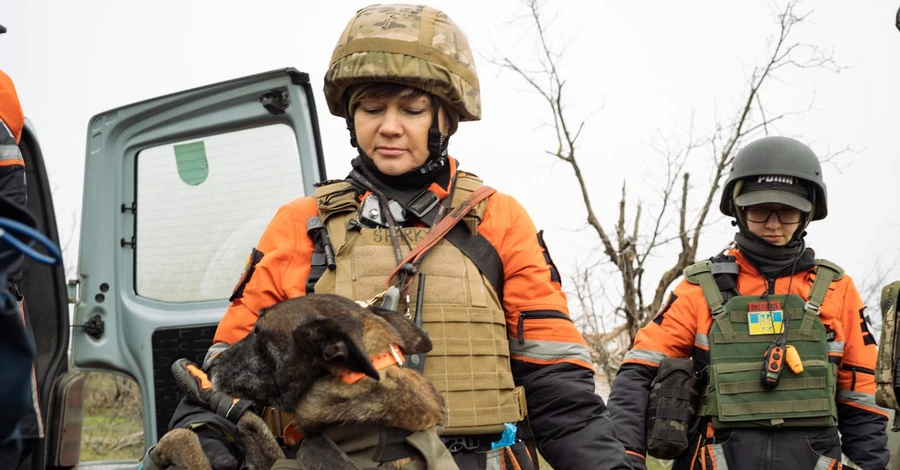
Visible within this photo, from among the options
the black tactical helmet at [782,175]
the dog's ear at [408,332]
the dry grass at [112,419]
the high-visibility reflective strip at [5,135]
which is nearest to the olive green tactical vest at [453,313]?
the dog's ear at [408,332]

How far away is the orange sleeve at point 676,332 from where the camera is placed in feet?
14.9

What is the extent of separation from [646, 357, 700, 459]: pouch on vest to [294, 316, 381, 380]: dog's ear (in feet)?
7.66

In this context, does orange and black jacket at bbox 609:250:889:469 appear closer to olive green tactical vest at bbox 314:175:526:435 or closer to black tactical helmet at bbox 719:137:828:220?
black tactical helmet at bbox 719:137:828:220

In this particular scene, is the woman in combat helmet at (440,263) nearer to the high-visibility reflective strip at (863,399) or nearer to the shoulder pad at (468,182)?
the shoulder pad at (468,182)

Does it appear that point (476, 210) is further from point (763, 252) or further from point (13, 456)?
point (763, 252)

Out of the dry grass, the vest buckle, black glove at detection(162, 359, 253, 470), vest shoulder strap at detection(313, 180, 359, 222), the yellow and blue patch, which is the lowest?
the dry grass

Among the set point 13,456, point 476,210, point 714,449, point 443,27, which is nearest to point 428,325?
point 476,210

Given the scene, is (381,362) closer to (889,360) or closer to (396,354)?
(396,354)

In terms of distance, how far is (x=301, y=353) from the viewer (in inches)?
94.3

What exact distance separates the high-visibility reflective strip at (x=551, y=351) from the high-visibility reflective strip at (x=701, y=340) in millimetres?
1928

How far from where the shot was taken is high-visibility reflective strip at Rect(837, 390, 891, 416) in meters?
4.39

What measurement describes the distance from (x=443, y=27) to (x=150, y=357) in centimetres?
252

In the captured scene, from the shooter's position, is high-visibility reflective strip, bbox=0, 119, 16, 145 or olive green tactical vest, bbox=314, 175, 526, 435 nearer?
olive green tactical vest, bbox=314, 175, 526, 435

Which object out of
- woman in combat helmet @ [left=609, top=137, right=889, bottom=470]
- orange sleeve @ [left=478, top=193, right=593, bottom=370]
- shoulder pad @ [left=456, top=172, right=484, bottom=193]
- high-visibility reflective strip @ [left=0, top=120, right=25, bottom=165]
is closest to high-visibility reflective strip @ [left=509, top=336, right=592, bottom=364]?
Answer: orange sleeve @ [left=478, top=193, right=593, bottom=370]
